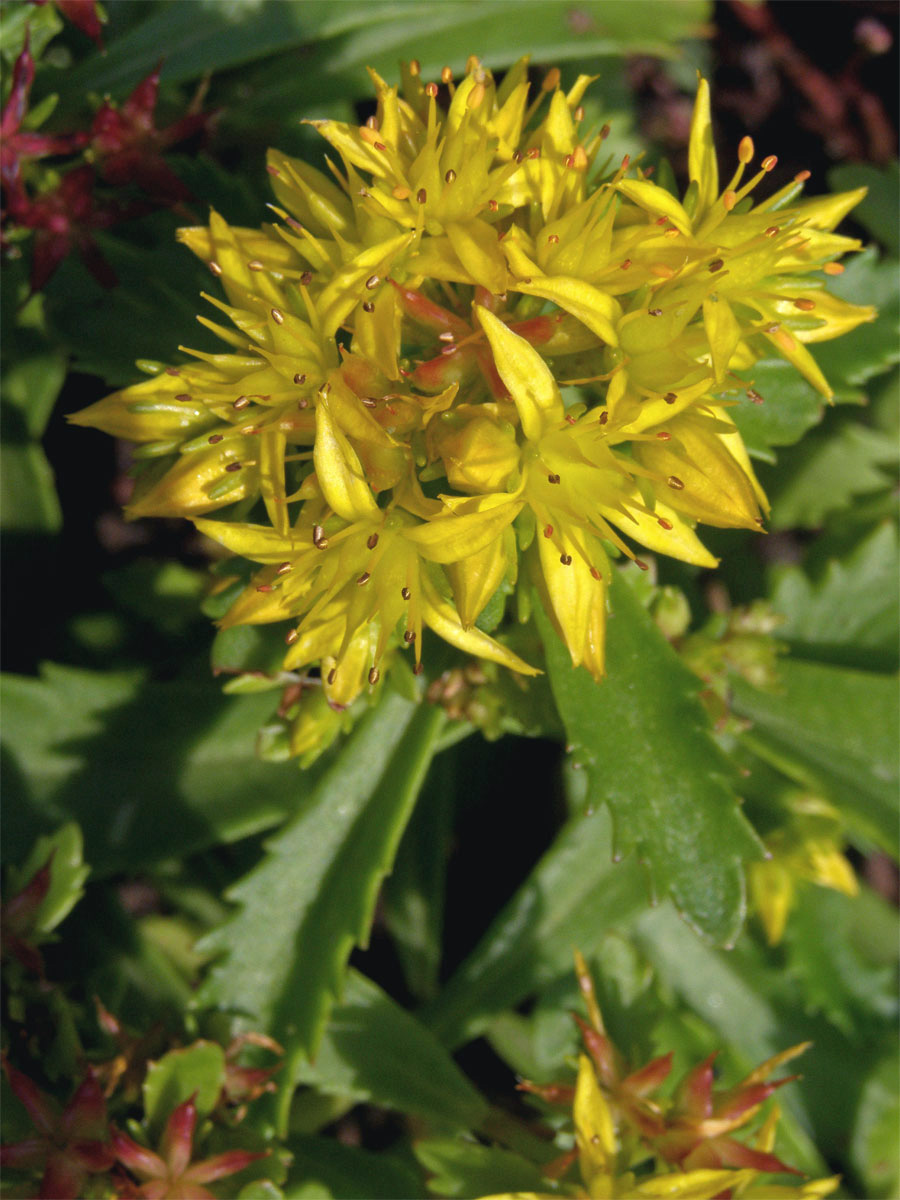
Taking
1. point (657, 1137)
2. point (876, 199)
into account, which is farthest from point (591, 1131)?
point (876, 199)

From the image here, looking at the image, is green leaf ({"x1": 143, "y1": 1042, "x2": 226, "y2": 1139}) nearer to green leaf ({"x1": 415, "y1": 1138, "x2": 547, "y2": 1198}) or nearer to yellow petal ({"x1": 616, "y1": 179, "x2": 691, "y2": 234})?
green leaf ({"x1": 415, "y1": 1138, "x2": 547, "y2": 1198})

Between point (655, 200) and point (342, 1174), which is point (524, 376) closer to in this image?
point (655, 200)

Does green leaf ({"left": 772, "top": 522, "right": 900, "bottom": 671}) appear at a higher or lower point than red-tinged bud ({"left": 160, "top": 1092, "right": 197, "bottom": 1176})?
higher

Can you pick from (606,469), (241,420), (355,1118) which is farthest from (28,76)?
(355,1118)

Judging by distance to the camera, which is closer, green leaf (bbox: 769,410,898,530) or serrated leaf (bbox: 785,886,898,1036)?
serrated leaf (bbox: 785,886,898,1036)

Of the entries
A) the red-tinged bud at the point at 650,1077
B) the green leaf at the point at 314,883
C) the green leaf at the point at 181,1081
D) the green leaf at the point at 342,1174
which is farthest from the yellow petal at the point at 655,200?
the green leaf at the point at 342,1174

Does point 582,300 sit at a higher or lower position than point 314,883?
higher

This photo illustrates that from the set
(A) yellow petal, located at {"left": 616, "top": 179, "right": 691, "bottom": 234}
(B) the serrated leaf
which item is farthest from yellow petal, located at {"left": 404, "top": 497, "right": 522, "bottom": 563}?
(B) the serrated leaf
